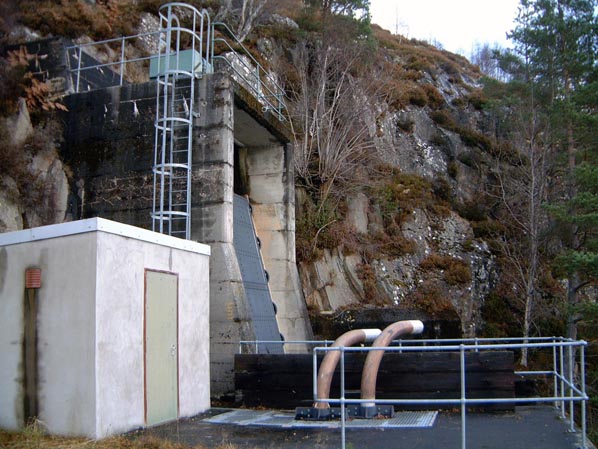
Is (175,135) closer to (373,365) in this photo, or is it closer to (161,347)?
(161,347)

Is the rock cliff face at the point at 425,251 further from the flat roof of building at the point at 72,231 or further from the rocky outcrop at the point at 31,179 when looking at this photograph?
the flat roof of building at the point at 72,231

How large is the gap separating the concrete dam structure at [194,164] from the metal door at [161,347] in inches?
102

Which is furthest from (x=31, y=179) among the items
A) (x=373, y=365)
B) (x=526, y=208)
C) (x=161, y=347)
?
(x=526, y=208)

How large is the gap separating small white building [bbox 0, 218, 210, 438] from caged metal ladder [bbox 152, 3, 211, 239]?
138 inches

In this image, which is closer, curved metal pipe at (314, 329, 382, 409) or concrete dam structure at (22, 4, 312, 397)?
curved metal pipe at (314, 329, 382, 409)

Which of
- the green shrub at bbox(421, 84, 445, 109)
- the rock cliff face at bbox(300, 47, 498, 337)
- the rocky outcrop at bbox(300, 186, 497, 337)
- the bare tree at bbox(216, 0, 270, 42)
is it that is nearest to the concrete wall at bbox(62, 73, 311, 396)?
the rock cliff face at bbox(300, 47, 498, 337)

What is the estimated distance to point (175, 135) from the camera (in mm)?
12734

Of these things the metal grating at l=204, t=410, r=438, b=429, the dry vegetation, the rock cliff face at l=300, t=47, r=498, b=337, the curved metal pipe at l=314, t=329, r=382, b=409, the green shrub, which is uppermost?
→ the green shrub

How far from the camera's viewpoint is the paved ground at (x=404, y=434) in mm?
7133

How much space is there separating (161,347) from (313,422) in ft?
8.06

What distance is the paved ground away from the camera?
713 cm

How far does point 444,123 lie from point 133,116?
19.6m

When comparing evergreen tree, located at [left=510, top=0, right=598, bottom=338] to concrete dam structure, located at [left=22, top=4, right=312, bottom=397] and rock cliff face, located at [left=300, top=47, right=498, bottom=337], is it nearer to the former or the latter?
rock cliff face, located at [left=300, top=47, right=498, bottom=337]

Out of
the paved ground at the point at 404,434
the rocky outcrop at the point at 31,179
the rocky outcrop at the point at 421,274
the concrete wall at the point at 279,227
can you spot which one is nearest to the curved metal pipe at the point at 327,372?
the paved ground at the point at 404,434
